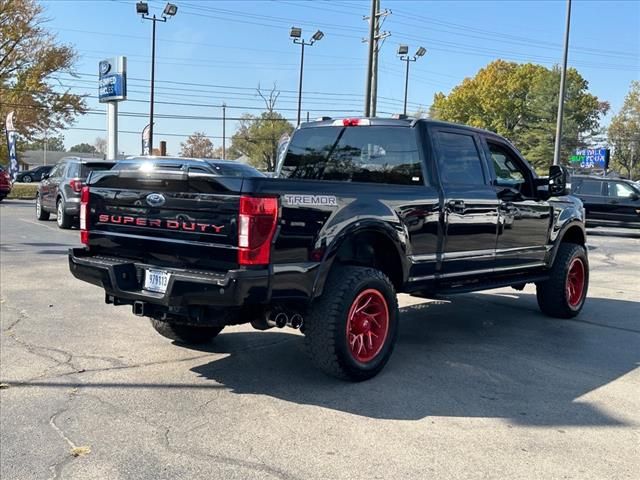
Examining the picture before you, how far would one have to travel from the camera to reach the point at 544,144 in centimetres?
7038

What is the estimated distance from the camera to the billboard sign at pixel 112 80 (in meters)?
19.6

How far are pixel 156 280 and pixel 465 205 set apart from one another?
2.85m

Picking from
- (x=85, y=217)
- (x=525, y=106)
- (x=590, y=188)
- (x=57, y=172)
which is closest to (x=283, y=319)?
(x=85, y=217)

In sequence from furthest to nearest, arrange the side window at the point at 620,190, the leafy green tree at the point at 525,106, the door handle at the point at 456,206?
the leafy green tree at the point at 525,106
the side window at the point at 620,190
the door handle at the point at 456,206

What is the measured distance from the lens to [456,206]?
566 centimetres

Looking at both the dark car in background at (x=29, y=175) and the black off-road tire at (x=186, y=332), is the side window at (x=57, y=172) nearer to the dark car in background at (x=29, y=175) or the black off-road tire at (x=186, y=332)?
the black off-road tire at (x=186, y=332)

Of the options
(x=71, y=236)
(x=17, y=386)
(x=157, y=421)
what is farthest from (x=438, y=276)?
(x=71, y=236)

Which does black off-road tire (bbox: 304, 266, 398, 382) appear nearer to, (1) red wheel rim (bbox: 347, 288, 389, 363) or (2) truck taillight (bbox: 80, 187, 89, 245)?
(1) red wheel rim (bbox: 347, 288, 389, 363)

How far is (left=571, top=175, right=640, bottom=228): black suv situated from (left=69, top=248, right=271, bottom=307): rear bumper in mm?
18271

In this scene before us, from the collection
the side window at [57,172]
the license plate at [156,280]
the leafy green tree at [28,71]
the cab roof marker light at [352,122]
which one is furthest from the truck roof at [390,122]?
the leafy green tree at [28,71]

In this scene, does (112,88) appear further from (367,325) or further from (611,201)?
(367,325)

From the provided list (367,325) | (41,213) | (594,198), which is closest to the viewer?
(367,325)

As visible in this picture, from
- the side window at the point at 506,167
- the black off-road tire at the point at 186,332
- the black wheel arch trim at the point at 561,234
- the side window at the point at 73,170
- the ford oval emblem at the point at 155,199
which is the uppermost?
the side window at the point at 506,167

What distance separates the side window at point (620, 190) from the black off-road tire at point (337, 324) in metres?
17.5
